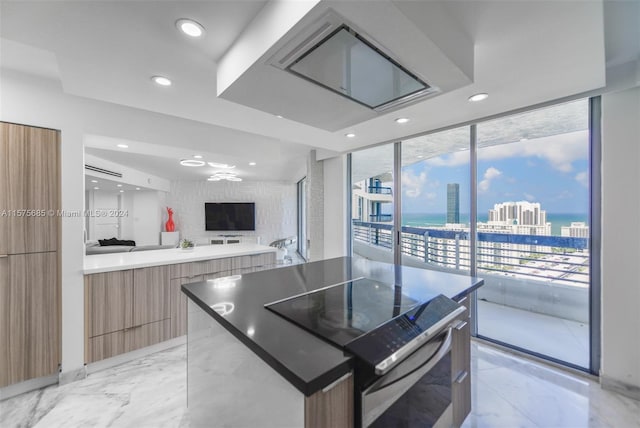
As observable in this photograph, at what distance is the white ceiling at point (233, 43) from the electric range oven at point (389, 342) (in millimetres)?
1043

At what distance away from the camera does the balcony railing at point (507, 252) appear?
225 centimetres

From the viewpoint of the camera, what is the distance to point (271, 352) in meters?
0.75

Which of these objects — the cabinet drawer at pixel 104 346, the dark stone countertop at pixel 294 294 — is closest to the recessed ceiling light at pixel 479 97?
the dark stone countertop at pixel 294 294

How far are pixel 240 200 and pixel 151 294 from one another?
5.99 meters

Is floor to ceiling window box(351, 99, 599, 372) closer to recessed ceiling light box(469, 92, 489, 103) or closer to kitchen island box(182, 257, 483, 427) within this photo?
recessed ceiling light box(469, 92, 489, 103)

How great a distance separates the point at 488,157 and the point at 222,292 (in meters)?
2.82

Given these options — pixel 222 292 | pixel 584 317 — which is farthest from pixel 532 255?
pixel 222 292

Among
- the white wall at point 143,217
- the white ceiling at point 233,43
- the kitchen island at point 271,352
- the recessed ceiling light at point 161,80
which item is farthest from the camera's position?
the white wall at point 143,217

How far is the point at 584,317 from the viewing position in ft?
8.47

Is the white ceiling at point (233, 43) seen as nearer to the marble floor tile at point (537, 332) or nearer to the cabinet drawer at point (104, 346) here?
the cabinet drawer at point (104, 346)

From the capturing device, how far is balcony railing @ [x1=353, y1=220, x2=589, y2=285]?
2.25 m

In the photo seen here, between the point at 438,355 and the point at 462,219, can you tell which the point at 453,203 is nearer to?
the point at 462,219

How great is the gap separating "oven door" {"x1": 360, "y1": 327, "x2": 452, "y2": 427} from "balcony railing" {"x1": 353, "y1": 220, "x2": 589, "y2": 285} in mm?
1882

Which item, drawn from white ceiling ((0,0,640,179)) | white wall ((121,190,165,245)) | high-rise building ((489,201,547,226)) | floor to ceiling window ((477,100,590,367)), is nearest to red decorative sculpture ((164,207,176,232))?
white wall ((121,190,165,245))
